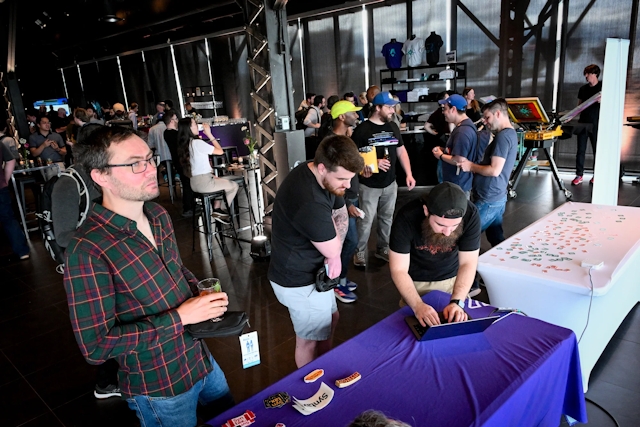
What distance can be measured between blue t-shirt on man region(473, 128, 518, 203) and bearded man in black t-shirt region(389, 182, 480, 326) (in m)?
1.26

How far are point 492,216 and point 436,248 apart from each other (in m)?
1.54

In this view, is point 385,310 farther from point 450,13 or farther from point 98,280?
point 450,13

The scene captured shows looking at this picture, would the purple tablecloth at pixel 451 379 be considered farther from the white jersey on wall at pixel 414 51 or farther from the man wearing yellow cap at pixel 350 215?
the white jersey on wall at pixel 414 51

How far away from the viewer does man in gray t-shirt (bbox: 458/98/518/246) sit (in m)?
3.37

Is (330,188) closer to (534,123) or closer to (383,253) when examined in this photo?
(383,253)

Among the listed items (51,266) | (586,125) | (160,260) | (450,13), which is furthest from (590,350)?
(450,13)

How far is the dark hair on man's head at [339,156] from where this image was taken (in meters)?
2.03

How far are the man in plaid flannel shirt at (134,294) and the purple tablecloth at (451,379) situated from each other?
0.27 m

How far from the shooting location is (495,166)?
337 centimetres

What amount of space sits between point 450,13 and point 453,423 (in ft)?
31.3

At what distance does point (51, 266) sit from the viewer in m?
5.10

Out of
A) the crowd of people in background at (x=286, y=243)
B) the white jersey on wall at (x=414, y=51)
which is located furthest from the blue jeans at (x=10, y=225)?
the white jersey on wall at (x=414, y=51)

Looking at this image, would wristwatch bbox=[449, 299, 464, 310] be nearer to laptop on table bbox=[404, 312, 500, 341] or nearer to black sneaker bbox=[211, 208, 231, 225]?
laptop on table bbox=[404, 312, 500, 341]

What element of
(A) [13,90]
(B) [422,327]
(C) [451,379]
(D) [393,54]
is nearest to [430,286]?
(B) [422,327]
